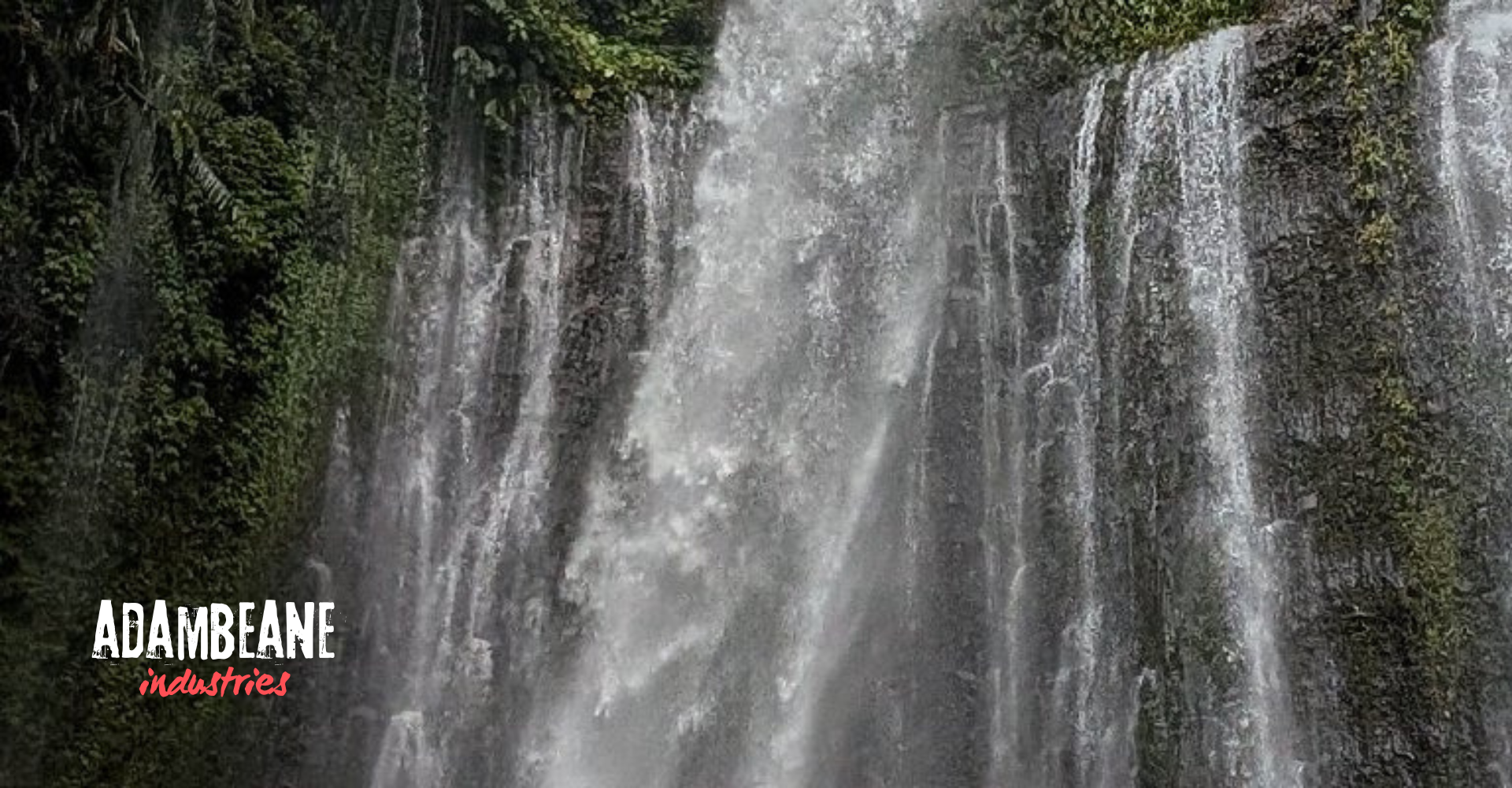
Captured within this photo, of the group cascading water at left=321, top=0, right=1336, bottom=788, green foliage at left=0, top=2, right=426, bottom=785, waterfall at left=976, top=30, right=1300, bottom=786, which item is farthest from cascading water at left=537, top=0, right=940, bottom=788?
green foliage at left=0, top=2, right=426, bottom=785

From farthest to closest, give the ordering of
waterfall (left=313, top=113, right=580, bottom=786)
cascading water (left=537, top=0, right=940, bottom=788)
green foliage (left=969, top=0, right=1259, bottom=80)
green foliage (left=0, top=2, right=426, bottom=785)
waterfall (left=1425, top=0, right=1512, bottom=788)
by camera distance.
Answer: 1. green foliage (left=969, top=0, right=1259, bottom=80)
2. cascading water (left=537, top=0, right=940, bottom=788)
3. waterfall (left=313, top=113, right=580, bottom=786)
4. waterfall (left=1425, top=0, right=1512, bottom=788)
5. green foliage (left=0, top=2, right=426, bottom=785)

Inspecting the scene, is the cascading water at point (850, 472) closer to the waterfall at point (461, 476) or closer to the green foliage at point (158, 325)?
the waterfall at point (461, 476)

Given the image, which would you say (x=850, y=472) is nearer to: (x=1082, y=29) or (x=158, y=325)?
(x=1082, y=29)

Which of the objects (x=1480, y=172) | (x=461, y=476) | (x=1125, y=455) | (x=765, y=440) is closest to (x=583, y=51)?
(x=765, y=440)

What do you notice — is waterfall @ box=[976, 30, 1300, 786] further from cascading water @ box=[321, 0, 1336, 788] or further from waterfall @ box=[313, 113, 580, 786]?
waterfall @ box=[313, 113, 580, 786]

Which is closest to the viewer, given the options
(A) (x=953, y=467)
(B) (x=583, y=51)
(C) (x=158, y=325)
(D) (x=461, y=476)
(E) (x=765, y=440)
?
(C) (x=158, y=325)

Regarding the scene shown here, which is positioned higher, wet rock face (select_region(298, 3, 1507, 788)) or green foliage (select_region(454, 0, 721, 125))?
green foliage (select_region(454, 0, 721, 125))

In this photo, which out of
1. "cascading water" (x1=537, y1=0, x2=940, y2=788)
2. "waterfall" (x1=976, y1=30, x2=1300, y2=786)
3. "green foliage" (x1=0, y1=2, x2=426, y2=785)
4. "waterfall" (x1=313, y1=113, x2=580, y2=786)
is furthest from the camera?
"cascading water" (x1=537, y1=0, x2=940, y2=788)

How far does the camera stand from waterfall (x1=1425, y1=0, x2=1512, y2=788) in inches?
313

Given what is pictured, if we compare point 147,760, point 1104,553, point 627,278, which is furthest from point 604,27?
point 147,760

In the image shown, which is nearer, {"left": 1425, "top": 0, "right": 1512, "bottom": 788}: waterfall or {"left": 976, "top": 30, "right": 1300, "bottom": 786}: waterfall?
{"left": 1425, "top": 0, "right": 1512, "bottom": 788}: waterfall

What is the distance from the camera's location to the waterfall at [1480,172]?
7.94 meters

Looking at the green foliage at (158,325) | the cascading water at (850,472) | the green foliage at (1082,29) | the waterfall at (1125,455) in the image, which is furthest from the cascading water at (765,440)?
the green foliage at (158,325)

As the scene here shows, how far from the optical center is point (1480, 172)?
27.3 feet
